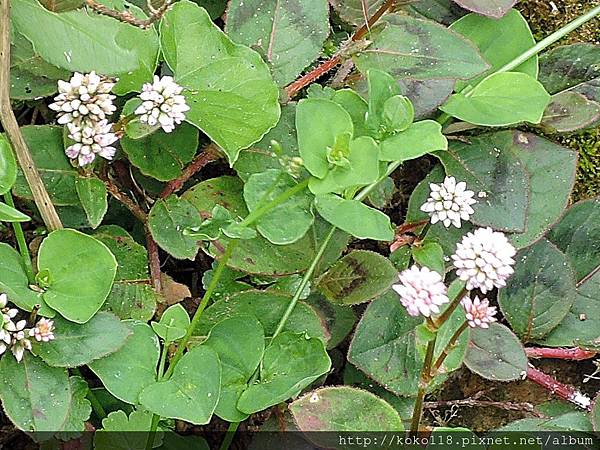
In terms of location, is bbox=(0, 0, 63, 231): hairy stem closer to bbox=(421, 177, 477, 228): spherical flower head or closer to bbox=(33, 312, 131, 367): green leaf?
bbox=(33, 312, 131, 367): green leaf

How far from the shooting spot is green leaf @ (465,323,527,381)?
3.94ft

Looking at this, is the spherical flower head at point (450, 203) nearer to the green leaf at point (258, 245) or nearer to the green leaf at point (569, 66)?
the green leaf at point (258, 245)

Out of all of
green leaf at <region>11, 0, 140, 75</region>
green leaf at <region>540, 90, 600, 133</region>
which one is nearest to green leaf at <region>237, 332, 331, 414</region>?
green leaf at <region>11, 0, 140, 75</region>

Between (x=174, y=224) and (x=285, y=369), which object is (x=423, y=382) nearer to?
(x=285, y=369)

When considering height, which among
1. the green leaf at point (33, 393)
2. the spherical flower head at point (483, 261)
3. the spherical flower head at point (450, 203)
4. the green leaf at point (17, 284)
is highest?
the spherical flower head at point (483, 261)

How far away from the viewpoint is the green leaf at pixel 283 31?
1238 mm

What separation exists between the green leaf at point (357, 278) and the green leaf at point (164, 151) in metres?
0.30

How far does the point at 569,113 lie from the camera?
1.28m

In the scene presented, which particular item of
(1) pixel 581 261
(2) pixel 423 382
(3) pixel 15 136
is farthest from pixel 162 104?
(1) pixel 581 261

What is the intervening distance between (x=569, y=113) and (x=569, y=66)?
12 centimetres

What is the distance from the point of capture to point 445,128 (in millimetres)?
1325

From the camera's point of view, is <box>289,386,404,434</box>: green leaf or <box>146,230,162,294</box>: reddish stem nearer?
<box>289,386,404,434</box>: green leaf

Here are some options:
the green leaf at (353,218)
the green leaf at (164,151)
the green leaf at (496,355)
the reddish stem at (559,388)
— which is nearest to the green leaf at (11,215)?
the green leaf at (164,151)

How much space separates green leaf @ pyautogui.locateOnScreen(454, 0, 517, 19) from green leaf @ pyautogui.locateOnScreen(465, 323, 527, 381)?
1.63ft
